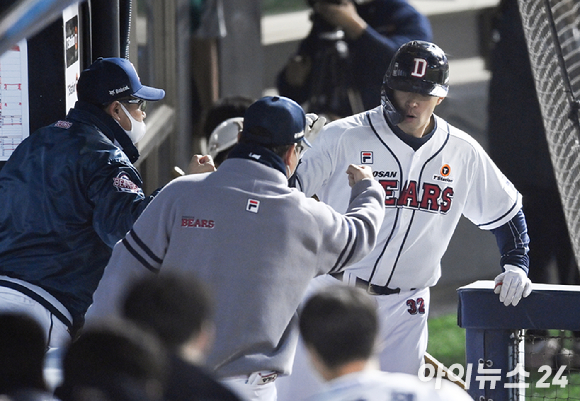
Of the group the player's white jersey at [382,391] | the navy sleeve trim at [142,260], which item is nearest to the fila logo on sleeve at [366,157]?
the navy sleeve trim at [142,260]

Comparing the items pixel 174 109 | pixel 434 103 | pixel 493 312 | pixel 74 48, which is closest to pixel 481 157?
pixel 434 103

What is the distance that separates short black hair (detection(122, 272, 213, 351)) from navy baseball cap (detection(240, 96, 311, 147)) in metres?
0.72

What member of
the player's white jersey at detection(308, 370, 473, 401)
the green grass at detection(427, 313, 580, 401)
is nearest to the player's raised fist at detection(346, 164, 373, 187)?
the player's white jersey at detection(308, 370, 473, 401)

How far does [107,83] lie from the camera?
427cm

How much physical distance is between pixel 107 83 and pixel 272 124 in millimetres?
953

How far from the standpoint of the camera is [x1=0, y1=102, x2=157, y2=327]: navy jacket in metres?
4.07

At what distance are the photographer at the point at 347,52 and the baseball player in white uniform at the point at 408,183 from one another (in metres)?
3.08

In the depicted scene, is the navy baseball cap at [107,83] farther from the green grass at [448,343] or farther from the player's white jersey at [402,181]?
the green grass at [448,343]

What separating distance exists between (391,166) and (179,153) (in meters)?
5.69

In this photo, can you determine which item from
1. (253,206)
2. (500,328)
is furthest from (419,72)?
(253,206)

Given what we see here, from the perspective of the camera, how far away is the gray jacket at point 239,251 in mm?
3420

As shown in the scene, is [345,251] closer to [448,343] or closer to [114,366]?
[114,366]

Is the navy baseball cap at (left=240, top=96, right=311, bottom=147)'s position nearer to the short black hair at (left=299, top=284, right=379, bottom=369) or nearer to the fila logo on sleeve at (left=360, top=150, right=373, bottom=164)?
the short black hair at (left=299, top=284, right=379, bottom=369)

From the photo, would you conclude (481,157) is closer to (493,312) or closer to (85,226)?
(493,312)
